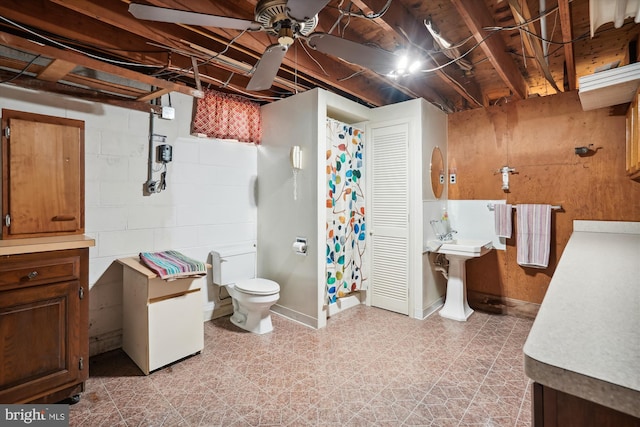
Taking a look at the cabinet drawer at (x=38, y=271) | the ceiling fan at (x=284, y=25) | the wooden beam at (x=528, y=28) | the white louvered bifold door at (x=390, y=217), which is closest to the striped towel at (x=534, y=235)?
the white louvered bifold door at (x=390, y=217)

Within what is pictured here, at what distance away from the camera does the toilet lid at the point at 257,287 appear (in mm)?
2785

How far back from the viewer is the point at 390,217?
3475 mm

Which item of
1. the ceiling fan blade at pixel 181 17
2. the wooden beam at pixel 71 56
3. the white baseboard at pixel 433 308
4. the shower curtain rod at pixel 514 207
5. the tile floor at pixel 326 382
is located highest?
the wooden beam at pixel 71 56

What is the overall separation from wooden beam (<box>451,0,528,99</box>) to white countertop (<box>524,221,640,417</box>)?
157cm

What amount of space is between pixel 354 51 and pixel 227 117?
195 cm

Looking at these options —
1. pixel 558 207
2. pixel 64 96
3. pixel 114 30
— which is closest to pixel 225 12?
pixel 114 30

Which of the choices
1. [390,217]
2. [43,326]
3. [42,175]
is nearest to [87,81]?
[42,175]

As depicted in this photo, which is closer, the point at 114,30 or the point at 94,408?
the point at 94,408

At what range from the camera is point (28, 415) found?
1.75 m

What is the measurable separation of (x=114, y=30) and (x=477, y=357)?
146 inches

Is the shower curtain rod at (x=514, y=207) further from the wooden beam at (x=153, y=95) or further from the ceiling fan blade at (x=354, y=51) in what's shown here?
the wooden beam at (x=153, y=95)

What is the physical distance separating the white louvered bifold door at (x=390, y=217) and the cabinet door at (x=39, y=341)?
274cm

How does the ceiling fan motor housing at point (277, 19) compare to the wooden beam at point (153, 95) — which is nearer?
the ceiling fan motor housing at point (277, 19)

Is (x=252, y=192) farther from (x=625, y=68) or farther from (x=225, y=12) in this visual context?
(x=625, y=68)
